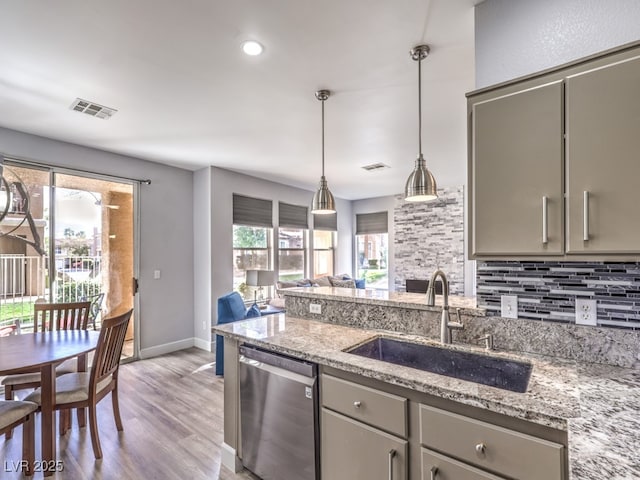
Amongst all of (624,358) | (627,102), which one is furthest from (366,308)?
(627,102)

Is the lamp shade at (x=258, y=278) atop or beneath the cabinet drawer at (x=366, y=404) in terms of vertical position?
atop

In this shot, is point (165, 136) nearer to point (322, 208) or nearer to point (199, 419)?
point (322, 208)

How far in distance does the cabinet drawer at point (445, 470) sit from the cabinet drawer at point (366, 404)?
13 cm

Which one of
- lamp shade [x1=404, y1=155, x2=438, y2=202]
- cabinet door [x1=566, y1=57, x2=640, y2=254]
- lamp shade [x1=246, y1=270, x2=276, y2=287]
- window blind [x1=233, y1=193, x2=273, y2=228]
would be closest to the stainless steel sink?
cabinet door [x1=566, y1=57, x2=640, y2=254]

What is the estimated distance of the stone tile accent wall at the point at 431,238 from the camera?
6.55 m

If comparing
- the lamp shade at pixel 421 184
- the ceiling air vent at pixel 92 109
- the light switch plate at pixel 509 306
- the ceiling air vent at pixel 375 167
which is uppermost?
the ceiling air vent at pixel 92 109

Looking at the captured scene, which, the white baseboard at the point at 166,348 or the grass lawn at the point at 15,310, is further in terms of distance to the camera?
the white baseboard at the point at 166,348

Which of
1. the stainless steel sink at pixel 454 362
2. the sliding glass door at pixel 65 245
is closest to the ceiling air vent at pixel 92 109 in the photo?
the sliding glass door at pixel 65 245

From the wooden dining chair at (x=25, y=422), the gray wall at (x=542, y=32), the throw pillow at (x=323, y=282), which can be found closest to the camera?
the gray wall at (x=542, y=32)

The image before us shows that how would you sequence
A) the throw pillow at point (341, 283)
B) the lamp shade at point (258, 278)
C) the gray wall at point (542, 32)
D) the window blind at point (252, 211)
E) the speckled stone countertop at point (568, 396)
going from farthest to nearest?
the throw pillow at point (341, 283) < the window blind at point (252, 211) < the lamp shade at point (258, 278) < the gray wall at point (542, 32) < the speckled stone countertop at point (568, 396)

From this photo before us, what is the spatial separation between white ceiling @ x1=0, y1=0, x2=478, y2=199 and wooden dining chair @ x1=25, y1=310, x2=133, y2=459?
1817 millimetres

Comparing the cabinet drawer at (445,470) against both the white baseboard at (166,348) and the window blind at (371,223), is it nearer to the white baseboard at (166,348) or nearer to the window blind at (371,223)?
the white baseboard at (166,348)

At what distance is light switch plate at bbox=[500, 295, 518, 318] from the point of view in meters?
1.73

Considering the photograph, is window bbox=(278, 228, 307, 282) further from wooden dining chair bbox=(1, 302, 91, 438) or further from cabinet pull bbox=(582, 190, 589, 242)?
cabinet pull bbox=(582, 190, 589, 242)
